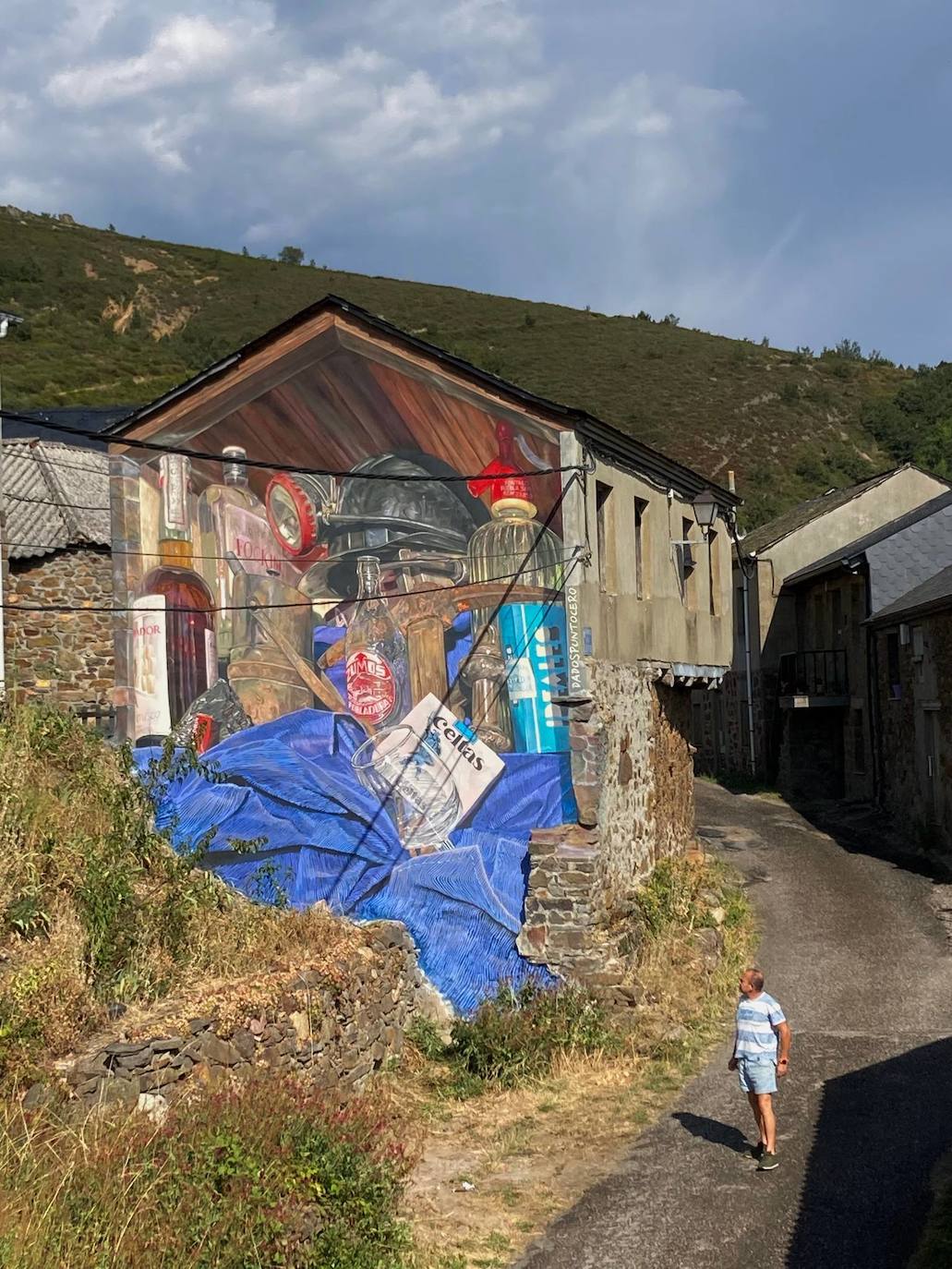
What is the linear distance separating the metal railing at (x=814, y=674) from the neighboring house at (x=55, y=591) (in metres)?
16.9

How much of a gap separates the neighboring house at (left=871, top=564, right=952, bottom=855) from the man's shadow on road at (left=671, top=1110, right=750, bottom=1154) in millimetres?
12355

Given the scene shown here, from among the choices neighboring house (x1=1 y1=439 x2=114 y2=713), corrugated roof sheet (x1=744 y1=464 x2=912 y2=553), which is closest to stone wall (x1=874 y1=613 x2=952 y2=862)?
corrugated roof sheet (x1=744 y1=464 x2=912 y2=553)

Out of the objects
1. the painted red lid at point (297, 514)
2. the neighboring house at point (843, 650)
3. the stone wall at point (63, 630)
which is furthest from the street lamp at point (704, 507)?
the neighboring house at point (843, 650)

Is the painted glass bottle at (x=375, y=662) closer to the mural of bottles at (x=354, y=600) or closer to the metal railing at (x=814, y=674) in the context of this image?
the mural of bottles at (x=354, y=600)

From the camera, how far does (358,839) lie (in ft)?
46.1

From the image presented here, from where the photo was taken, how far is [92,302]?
6253cm

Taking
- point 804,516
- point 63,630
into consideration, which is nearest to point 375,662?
point 63,630

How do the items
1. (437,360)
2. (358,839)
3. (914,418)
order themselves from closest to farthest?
1. (358,839)
2. (437,360)
3. (914,418)

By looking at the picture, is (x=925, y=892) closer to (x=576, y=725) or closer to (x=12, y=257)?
(x=576, y=725)

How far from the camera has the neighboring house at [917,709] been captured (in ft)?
71.3

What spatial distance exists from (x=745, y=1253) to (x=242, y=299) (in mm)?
71351

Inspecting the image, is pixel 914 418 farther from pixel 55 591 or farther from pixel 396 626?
pixel 396 626

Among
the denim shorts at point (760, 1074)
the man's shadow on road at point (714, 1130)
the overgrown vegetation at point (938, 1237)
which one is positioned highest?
the denim shorts at point (760, 1074)

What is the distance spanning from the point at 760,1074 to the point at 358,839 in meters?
5.87
